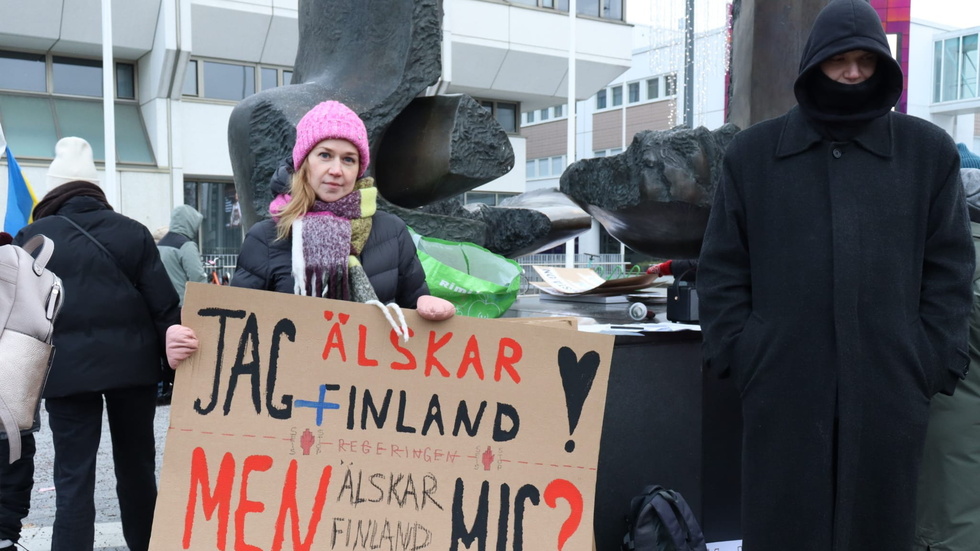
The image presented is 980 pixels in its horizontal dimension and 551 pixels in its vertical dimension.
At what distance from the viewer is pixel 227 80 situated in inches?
A: 807

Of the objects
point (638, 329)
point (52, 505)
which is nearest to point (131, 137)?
point (52, 505)

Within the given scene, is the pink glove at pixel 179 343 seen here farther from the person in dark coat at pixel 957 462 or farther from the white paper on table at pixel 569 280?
the white paper on table at pixel 569 280

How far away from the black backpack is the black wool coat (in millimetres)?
646

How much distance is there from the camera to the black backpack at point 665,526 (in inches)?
119

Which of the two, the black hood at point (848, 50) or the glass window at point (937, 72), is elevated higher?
the glass window at point (937, 72)

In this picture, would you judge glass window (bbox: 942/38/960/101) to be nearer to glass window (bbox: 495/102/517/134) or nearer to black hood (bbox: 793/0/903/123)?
glass window (bbox: 495/102/517/134)

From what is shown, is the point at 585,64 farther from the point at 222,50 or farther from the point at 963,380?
the point at 963,380

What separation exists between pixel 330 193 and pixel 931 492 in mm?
2066

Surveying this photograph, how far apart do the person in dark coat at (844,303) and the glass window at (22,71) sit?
20.6m

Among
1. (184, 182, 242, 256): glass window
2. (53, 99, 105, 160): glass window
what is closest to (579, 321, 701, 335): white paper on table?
(184, 182, 242, 256): glass window

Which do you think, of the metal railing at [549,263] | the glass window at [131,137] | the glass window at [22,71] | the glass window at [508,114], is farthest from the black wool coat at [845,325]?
the glass window at [508,114]

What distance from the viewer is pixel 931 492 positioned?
2680mm

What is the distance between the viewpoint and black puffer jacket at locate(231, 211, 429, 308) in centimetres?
258

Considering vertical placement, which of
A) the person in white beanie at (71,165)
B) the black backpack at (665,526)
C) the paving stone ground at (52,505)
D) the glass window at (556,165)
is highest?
the glass window at (556,165)
